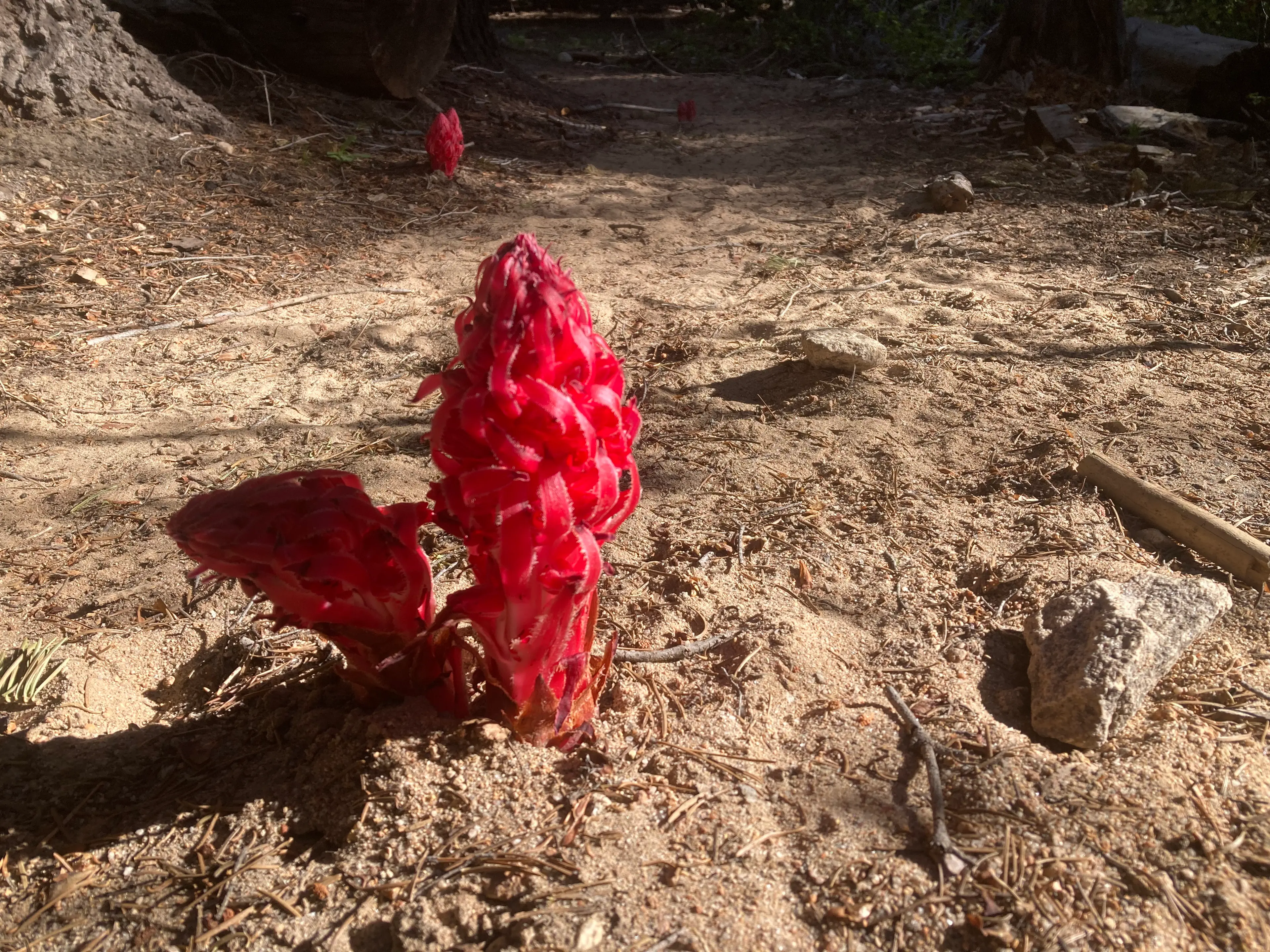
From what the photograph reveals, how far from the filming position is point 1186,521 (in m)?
2.47

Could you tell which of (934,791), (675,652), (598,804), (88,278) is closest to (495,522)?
(598,804)

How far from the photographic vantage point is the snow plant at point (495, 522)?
136 centimetres

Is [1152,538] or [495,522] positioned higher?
[495,522]

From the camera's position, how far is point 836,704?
2.01 metres

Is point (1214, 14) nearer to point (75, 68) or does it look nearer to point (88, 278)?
point (75, 68)

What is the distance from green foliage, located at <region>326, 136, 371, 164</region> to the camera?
5.87m

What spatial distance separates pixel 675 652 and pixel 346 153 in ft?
16.6

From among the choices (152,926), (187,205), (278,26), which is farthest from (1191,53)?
(152,926)

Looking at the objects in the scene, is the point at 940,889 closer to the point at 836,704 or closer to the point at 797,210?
the point at 836,704

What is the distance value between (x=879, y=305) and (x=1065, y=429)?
1.31m

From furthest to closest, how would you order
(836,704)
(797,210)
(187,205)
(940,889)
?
(797,210), (187,205), (836,704), (940,889)

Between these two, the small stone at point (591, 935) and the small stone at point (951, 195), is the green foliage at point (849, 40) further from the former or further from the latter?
the small stone at point (591, 935)

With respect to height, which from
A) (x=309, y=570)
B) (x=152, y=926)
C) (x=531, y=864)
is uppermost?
(x=309, y=570)

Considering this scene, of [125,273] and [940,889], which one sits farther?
[125,273]
